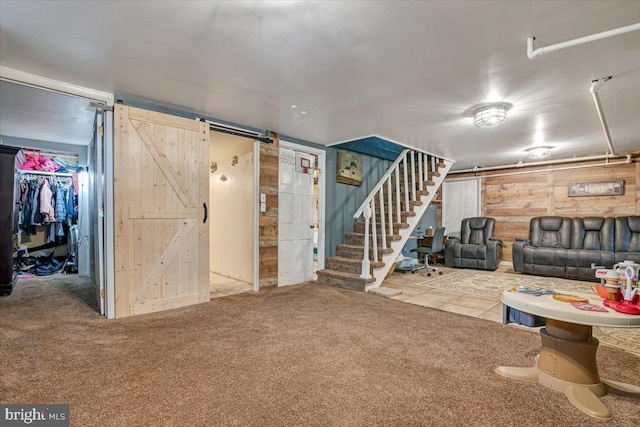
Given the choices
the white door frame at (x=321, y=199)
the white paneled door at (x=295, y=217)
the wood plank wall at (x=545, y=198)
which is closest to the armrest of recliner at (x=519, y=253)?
the wood plank wall at (x=545, y=198)

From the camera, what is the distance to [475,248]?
20.4 feet

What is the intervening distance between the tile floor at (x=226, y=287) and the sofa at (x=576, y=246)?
5005mm

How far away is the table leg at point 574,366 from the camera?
1.69 m

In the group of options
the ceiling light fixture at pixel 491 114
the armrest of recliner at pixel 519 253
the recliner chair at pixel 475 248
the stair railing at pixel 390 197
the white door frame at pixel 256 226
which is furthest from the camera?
the recliner chair at pixel 475 248

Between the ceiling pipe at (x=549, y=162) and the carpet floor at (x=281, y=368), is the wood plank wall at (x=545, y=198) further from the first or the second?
the carpet floor at (x=281, y=368)

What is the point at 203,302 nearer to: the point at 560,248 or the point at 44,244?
the point at 44,244

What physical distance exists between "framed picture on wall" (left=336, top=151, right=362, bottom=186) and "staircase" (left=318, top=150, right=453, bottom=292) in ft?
1.66

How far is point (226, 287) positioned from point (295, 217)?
4.73 ft

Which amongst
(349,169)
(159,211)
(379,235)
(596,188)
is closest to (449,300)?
(379,235)

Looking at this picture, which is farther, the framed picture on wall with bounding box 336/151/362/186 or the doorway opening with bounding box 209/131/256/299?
the framed picture on wall with bounding box 336/151/362/186

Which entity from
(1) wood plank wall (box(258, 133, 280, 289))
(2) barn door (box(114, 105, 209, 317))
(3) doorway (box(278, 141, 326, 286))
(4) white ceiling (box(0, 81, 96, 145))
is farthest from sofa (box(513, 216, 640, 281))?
(4) white ceiling (box(0, 81, 96, 145))

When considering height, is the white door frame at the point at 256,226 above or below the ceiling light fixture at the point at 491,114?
below

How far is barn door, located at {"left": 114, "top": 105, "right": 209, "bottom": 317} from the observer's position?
3.01 metres

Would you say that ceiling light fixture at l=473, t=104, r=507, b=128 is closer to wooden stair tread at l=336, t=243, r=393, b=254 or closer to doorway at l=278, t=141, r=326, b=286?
wooden stair tread at l=336, t=243, r=393, b=254
